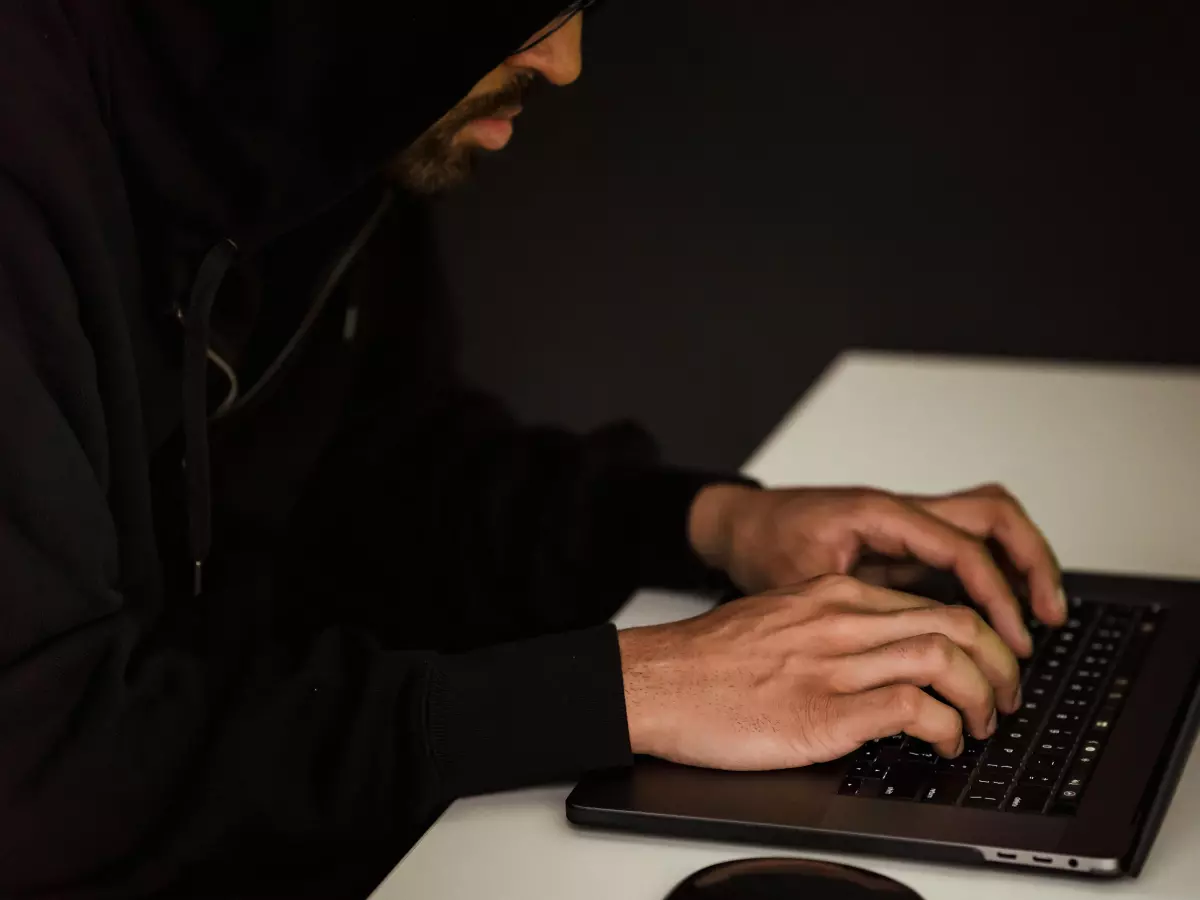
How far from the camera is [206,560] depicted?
4.01ft

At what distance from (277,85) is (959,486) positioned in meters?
0.65

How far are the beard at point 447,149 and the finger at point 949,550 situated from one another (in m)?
0.41

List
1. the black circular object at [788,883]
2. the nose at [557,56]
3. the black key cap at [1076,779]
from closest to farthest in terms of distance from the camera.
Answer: the black circular object at [788,883], the black key cap at [1076,779], the nose at [557,56]

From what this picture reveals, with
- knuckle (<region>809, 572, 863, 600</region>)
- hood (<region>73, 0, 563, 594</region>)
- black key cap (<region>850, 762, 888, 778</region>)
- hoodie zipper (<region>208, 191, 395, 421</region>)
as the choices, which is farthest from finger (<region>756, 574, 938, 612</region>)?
hoodie zipper (<region>208, 191, 395, 421</region>)

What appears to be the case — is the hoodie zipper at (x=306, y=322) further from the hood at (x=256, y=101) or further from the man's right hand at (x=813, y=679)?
the man's right hand at (x=813, y=679)

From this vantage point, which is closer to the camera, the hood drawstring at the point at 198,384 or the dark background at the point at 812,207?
the hood drawstring at the point at 198,384

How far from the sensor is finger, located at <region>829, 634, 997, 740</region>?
2.81 ft

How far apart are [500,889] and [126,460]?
36cm

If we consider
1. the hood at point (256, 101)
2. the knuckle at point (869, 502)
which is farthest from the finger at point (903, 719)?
the hood at point (256, 101)

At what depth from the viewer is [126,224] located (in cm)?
94

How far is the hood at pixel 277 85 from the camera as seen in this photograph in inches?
36.5

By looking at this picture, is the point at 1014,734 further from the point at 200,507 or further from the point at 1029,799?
the point at 200,507

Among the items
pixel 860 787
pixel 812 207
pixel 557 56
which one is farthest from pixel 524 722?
pixel 812 207

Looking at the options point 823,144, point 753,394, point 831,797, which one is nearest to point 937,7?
point 823,144
